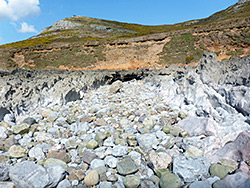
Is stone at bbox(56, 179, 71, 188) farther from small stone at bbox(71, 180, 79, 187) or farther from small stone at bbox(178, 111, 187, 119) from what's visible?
small stone at bbox(178, 111, 187, 119)

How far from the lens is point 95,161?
9.55ft

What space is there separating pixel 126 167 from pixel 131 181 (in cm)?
29

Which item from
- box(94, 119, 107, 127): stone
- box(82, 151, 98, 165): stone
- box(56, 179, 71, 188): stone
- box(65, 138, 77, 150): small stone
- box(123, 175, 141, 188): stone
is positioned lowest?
box(123, 175, 141, 188): stone

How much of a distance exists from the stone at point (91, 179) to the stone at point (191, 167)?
1.26 meters

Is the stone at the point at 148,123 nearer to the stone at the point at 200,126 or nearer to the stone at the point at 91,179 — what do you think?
the stone at the point at 200,126

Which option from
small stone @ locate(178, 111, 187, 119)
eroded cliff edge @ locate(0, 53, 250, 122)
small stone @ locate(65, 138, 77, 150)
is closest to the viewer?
small stone @ locate(65, 138, 77, 150)

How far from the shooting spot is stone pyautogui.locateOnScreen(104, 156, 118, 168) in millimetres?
2833

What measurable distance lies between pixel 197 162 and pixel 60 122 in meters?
3.68

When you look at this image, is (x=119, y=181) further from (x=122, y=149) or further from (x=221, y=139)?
(x=221, y=139)

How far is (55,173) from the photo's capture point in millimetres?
2537

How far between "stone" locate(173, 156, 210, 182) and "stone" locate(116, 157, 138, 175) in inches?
26.8

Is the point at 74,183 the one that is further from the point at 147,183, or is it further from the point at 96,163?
the point at 147,183

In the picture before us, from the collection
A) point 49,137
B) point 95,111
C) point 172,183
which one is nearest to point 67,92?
point 95,111

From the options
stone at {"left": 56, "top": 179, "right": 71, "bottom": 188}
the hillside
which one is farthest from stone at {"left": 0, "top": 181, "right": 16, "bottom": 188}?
the hillside
